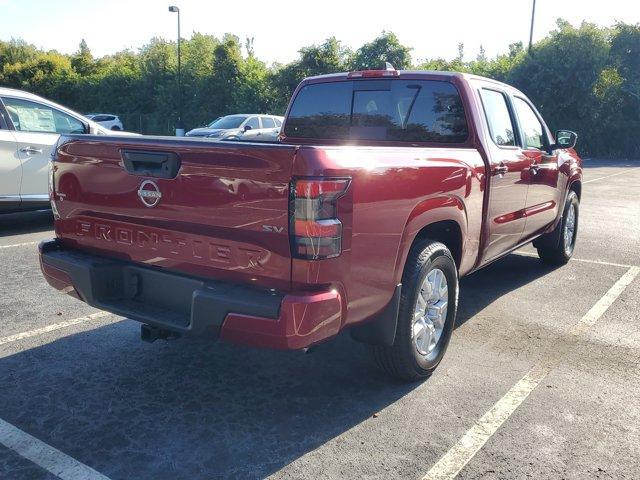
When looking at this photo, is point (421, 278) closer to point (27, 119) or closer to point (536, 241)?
point (536, 241)

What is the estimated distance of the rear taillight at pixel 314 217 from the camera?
2.50m

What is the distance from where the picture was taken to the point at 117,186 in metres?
3.09

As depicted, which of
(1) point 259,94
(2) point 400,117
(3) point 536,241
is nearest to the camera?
(2) point 400,117

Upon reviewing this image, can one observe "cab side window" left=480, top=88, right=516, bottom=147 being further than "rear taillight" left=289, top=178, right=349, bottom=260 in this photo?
Yes

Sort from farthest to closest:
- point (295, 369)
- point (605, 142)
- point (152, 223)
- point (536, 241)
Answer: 1. point (605, 142)
2. point (536, 241)
3. point (295, 369)
4. point (152, 223)

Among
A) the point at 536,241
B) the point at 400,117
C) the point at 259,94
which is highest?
the point at 259,94

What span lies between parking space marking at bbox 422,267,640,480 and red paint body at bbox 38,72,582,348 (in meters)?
0.75

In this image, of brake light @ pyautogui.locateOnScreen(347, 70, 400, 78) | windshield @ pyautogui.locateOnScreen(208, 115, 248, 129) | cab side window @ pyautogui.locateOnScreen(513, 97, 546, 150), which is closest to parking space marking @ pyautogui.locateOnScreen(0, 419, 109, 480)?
brake light @ pyautogui.locateOnScreen(347, 70, 400, 78)

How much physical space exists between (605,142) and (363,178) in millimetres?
31522

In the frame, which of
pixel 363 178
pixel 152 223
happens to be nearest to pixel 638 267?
pixel 363 178

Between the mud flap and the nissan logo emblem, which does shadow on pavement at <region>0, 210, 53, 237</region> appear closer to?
the nissan logo emblem

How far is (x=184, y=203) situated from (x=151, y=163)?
1.02ft

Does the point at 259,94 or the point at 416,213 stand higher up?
the point at 259,94

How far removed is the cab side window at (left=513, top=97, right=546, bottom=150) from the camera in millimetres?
5156
